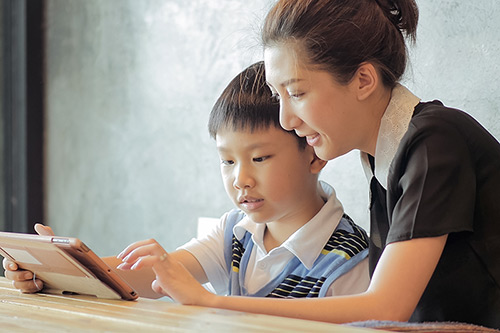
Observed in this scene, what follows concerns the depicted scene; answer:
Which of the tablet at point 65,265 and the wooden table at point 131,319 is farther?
the tablet at point 65,265

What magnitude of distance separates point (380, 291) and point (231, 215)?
0.67m

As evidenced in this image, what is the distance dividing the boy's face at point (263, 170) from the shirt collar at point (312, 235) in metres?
0.06

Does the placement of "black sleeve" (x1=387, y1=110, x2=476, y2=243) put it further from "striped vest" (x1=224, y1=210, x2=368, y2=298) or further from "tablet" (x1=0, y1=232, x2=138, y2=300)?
"tablet" (x1=0, y1=232, x2=138, y2=300)

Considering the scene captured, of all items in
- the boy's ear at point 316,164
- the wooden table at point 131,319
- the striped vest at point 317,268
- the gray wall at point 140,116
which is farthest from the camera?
the gray wall at point 140,116

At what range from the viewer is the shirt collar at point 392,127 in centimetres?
115

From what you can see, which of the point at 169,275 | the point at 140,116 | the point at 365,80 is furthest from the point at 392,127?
the point at 140,116

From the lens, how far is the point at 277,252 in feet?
4.71

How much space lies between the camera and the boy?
1381 millimetres

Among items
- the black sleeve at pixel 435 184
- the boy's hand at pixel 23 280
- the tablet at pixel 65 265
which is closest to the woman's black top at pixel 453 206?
the black sleeve at pixel 435 184

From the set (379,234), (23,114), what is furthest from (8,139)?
(379,234)

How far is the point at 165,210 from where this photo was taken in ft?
8.20

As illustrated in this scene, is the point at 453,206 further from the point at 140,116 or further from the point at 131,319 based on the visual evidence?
the point at 140,116

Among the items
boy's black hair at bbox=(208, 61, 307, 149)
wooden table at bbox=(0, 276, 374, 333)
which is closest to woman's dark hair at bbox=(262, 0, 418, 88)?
boy's black hair at bbox=(208, 61, 307, 149)

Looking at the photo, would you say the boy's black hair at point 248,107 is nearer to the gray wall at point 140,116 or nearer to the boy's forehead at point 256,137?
the boy's forehead at point 256,137
